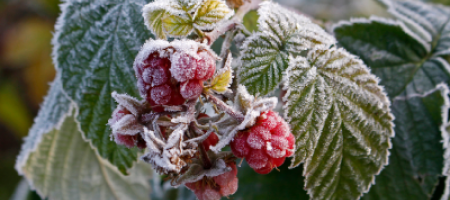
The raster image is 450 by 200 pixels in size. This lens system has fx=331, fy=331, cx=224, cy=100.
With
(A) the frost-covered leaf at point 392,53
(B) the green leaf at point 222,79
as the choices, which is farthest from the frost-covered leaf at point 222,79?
(A) the frost-covered leaf at point 392,53

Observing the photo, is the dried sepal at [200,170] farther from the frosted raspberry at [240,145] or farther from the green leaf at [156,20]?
the green leaf at [156,20]

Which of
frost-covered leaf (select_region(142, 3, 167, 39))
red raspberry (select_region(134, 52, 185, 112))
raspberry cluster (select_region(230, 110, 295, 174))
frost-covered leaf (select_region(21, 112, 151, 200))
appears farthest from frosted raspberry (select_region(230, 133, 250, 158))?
frost-covered leaf (select_region(21, 112, 151, 200))

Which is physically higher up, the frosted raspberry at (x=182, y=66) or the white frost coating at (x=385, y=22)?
the frosted raspberry at (x=182, y=66)

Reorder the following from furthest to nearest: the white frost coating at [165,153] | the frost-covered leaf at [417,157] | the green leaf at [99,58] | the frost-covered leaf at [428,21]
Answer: the frost-covered leaf at [428,21]
the frost-covered leaf at [417,157]
the green leaf at [99,58]
the white frost coating at [165,153]

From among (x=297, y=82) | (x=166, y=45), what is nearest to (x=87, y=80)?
(x=166, y=45)

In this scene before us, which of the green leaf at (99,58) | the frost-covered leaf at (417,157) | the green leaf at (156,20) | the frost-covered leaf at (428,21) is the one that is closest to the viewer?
the green leaf at (156,20)

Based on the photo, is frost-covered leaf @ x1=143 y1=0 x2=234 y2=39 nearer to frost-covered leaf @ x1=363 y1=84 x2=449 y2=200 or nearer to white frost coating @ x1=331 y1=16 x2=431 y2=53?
white frost coating @ x1=331 y1=16 x2=431 y2=53

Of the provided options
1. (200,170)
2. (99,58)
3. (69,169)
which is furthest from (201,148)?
(69,169)
